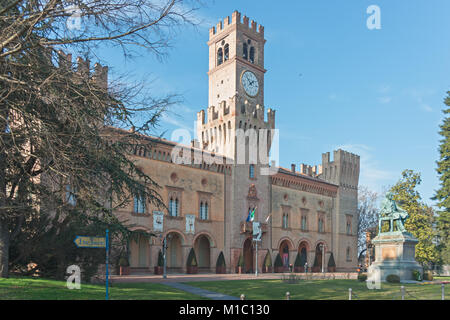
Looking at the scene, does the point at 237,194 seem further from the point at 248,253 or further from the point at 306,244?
the point at 306,244

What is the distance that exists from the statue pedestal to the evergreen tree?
16.5 m

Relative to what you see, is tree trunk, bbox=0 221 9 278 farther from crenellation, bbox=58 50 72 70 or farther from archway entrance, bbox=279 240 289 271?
archway entrance, bbox=279 240 289 271

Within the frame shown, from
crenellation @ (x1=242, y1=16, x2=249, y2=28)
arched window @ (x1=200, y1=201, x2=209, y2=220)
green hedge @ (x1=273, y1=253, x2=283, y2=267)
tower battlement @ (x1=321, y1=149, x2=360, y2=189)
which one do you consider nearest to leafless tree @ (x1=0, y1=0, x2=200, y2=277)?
arched window @ (x1=200, y1=201, x2=209, y2=220)

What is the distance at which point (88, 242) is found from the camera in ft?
43.2

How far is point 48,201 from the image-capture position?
1462cm

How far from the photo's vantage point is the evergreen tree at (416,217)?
4528 centimetres

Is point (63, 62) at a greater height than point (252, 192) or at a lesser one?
greater

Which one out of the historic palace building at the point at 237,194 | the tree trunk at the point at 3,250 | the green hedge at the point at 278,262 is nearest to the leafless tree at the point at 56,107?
the tree trunk at the point at 3,250

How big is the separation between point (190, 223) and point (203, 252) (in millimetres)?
5110

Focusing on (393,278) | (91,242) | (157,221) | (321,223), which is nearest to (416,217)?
(321,223)

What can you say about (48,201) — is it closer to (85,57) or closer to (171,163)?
(85,57)

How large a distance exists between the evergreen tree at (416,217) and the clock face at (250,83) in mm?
19753

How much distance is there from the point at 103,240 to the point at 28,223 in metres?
5.60
